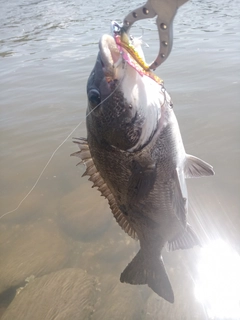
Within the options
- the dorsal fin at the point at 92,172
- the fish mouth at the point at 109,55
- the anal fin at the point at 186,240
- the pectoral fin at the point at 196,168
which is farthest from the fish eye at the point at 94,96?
the anal fin at the point at 186,240

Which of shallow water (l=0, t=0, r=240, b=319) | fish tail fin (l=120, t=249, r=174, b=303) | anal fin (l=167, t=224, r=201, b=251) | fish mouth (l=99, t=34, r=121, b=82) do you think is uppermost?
fish mouth (l=99, t=34, r=121, b=82)

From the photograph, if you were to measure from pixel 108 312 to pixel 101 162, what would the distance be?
78.8 inches

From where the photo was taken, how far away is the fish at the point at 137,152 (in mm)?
1982

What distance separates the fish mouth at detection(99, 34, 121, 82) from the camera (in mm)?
1828

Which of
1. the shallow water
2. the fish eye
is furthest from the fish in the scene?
the shallow water

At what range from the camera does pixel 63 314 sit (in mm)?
3451

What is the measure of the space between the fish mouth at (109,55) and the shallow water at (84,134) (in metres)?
1.69

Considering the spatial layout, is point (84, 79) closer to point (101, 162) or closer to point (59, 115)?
point (59, 115)

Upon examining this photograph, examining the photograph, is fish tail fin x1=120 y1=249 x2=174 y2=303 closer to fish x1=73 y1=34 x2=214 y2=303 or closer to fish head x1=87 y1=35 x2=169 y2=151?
fish x1=73 y1=34 x2=214 y2=303

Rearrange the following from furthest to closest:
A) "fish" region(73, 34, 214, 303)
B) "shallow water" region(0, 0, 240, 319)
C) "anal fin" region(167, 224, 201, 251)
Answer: "shallow water" region(0, 0, 240, 319) < "anal fin" region(167, 224, 201, 251) < "fish" region(73, 34, 214, 303)

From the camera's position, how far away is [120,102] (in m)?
2.02

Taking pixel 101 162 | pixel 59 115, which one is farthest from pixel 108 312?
pixel 59 115

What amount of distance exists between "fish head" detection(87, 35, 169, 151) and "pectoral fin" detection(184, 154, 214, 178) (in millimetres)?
587

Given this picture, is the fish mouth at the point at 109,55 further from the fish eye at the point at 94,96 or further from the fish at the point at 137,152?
the fish eye at the point at 94,96
